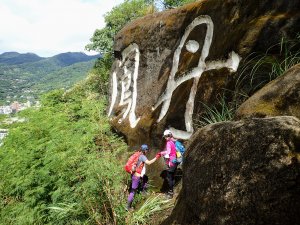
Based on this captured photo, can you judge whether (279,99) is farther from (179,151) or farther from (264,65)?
(179,151)

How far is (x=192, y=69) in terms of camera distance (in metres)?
7.14

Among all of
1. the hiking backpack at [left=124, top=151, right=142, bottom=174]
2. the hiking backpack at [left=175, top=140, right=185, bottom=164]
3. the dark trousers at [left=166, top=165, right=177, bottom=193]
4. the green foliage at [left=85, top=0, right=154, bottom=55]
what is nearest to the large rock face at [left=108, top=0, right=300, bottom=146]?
the hiking backpack at [left=175, top=140, right=185, bottom=164]

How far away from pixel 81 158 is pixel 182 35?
380 centimetres

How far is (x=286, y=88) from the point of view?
3.42 m

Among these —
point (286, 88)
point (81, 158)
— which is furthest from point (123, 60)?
point (286, 88)

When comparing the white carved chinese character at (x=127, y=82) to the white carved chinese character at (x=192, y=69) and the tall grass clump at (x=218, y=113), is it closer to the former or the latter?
the white carved chinese character at (x=192, y=69)

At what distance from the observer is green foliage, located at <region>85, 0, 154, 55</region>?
25.7 metres

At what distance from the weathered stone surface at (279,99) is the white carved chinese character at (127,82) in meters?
5.33

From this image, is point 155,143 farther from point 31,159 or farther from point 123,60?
point 123,60

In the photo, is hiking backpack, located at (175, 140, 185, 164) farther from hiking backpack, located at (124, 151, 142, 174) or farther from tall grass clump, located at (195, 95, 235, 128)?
hiking backpack, located at (124, 151, 142, 174)

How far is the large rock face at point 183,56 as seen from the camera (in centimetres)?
559

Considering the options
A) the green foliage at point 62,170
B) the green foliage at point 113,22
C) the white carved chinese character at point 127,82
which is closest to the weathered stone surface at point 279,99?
the green foliage at point 62,170

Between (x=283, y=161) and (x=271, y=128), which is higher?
(x=271, y=128)

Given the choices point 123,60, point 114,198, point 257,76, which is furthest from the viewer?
point 123,60
